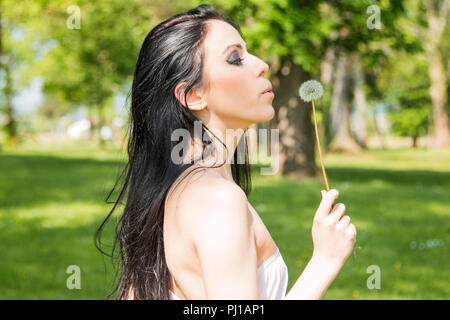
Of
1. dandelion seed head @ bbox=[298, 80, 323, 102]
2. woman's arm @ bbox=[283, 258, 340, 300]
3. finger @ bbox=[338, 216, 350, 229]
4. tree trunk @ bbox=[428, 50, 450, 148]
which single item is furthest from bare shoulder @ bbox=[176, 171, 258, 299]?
tree trunk @ bbox=[428, 50, 450, 148]

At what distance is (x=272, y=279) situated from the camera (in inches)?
66.2

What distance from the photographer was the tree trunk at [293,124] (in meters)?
15.2

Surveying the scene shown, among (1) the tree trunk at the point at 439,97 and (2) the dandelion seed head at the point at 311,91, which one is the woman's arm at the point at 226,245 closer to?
(2) the dandelion seed head at the point at 311,91

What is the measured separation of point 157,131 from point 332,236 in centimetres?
63

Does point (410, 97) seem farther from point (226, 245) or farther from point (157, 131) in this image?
point (226, 245)

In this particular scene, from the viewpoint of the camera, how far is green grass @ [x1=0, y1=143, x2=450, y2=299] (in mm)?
6172

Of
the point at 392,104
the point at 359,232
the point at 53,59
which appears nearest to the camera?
the point at 359,232

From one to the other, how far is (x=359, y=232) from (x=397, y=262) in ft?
5.46

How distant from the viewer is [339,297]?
224 inches

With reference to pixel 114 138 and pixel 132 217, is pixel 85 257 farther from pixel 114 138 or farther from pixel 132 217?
pixel 114 138

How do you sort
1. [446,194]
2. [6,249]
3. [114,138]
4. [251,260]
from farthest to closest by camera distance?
Answer: [114,138] → [446,194] → [6,249] → [251,260]

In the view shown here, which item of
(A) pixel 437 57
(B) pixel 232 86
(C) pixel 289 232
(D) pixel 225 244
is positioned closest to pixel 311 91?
(B) pixel 232 86

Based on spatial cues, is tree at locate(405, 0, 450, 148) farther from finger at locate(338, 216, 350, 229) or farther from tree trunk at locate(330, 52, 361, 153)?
finger at locate(338, 216, 350, 229)

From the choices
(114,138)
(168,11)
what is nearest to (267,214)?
(168,11)
